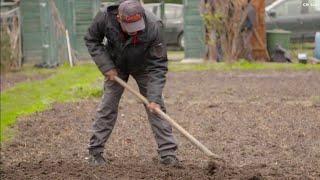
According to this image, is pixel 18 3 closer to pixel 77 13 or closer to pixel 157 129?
pixel 77 13

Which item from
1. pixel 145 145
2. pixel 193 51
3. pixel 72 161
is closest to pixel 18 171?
pixel 72 161

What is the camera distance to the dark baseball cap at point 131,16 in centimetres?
679

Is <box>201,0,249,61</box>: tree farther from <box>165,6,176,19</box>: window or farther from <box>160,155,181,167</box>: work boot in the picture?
<box>160,155,181,167</box>: work boot

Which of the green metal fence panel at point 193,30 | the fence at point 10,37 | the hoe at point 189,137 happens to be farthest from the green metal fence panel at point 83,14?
the hoe at point 189,137

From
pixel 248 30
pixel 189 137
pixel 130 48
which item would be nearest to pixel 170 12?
pixel 248 30

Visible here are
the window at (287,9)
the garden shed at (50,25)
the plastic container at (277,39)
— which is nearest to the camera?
the plastic container at (277,39)

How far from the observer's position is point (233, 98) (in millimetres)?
13055

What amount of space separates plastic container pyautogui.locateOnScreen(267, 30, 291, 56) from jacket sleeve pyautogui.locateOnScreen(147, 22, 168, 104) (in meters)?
14.0

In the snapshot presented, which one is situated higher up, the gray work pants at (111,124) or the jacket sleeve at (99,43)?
the jacket sleeve at (99,43)

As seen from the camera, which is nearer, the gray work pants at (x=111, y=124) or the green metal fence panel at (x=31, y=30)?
the gray work pants at (x=111, y=124)

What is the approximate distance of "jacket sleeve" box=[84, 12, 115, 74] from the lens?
23.4ft

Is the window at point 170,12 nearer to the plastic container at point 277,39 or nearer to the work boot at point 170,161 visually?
the plastic container at point 277,39

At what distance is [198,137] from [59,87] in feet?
23.9

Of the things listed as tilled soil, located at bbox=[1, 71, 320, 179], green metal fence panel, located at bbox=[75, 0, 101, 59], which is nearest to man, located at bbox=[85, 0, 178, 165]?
tilled soil, located at bbox=[1, 71, 320, 179]
